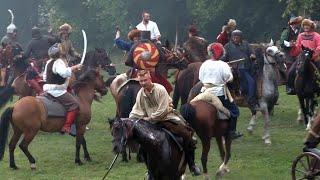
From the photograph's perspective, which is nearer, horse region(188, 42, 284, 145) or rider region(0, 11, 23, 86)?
horse region(188, 42, 284, 145)

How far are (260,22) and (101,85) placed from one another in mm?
24657

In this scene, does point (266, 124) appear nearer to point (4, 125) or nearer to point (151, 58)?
point (151, 58)

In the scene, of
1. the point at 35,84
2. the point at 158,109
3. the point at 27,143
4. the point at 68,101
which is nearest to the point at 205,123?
the point at 158,109

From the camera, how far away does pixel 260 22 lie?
39969 millimetres

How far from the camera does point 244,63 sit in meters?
17.1

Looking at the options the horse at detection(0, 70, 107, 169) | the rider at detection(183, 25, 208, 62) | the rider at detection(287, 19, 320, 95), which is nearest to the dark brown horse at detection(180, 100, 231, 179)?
the horse at detection(0, 70, 107, 169)

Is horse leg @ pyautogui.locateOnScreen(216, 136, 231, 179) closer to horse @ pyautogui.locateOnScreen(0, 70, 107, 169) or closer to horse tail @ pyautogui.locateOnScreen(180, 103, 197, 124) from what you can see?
horse tail @ pyautogui.locateOnScreen(180, 103, 197, 124)

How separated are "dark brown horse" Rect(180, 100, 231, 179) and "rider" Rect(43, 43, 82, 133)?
9.87 ft

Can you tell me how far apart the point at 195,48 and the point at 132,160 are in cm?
460

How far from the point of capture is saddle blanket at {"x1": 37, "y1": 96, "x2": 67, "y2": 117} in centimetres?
1488

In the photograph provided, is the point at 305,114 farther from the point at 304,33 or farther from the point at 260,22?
the point at 260,22

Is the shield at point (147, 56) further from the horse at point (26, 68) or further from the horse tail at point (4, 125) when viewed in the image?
the horse tail at point (4, 125)

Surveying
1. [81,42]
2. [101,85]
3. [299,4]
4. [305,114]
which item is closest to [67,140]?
[101,85]

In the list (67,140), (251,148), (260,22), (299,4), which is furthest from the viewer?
(260,22)
